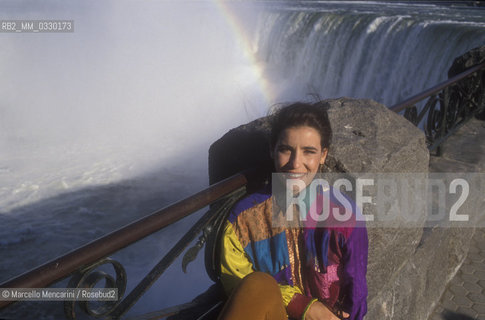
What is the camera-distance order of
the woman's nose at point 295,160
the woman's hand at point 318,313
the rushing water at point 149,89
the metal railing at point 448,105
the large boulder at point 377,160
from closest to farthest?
the woman's hand at point 318,313
the woman's nose at point 295,160
the large boulder at point 377,160
the metal railing at point 448,105
the rushing water at point 149,89

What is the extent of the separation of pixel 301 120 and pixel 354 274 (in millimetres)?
636

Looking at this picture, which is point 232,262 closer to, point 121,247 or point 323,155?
point 121,247

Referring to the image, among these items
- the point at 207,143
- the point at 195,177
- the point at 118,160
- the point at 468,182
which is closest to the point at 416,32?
the point at 207,143

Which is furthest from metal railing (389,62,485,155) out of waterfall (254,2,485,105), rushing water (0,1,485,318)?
waterfall (254,2,485,105)

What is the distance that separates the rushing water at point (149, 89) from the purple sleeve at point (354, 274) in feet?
11.3

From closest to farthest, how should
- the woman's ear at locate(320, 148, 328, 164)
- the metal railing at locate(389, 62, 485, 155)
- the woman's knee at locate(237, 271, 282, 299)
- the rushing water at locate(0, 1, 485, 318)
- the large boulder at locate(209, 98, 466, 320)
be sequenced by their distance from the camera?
the woman's knee at locate(237, 271, 282, 299) → the woman's ear at locate(320, 148, 328, 164) → the large boulder at locate(209, 98, 466, 320) → the metal railing at locate(389, 62, 485, 155) → the rushing water at locate(0, 1, 485, 318)

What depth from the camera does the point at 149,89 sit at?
57.3 feet

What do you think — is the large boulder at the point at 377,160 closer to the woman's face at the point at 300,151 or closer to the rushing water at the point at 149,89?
the woman's face at the point at 300,151

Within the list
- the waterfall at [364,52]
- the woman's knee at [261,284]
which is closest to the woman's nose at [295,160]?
the woman's knee at [261,284]

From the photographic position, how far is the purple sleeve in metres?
1.60

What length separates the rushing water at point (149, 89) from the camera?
7035mm

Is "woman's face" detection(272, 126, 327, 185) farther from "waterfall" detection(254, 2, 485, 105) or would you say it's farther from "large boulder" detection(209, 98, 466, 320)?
"waterfall" detection(254, 2, 485, 105)

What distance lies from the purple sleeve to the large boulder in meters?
0.32

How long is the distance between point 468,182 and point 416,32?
9313 millimetres
